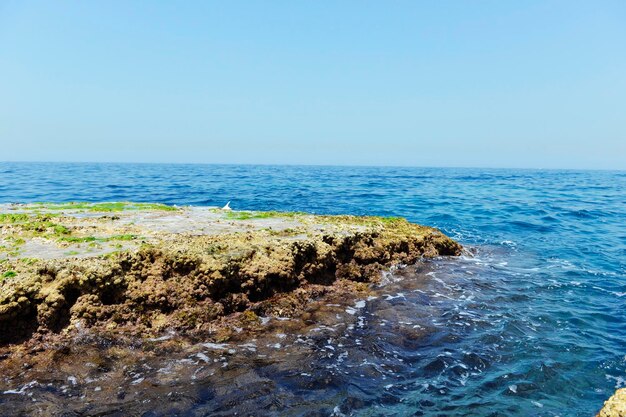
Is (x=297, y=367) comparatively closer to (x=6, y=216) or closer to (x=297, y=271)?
(x=297, y=271)

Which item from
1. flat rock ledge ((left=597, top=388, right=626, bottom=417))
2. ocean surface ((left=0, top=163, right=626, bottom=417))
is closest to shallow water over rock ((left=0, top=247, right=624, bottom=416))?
ocean surface ((left=0, top=163, right=626, bottom=417))

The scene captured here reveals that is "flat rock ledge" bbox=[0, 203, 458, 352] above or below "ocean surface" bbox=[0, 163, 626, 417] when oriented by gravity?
above

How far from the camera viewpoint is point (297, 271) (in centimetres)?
905

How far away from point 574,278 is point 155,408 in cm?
1197

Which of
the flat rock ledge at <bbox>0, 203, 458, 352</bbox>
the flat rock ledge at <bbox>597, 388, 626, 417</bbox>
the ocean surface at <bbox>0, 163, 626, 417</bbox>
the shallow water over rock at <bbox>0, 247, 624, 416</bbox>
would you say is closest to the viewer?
the flat rock ledge at <bbox>597, 388, 626, 417</bbox>

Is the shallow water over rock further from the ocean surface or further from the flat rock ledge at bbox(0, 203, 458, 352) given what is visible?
the flat rock ledge at bbox(0, 203, 458, 352)

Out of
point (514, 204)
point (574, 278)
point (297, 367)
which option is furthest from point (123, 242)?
point (514, 204)

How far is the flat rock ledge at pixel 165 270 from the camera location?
6.70 metres

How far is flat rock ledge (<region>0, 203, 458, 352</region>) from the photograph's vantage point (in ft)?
22.0

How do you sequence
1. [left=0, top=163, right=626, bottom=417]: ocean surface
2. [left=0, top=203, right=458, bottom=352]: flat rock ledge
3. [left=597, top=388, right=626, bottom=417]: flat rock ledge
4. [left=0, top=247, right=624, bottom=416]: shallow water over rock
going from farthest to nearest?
[left=0, top=203, right=458, bottom=352]: flat rock ledge → [left=0, top=163, right=626, bottom=417]: ocean surface → [left=0, top=247, right=624, bottom=416]: shallow water over rock → [left=597, top=388, right=626, bottom=417]: flat rock ledge

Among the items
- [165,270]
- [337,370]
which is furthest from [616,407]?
[165,270]

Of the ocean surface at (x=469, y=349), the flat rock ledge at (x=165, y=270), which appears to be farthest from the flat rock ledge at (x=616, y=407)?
the flat rock ledge at (x=165, y=270)

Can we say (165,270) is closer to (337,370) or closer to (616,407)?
(337,370)

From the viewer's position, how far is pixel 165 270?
7.88 metres
